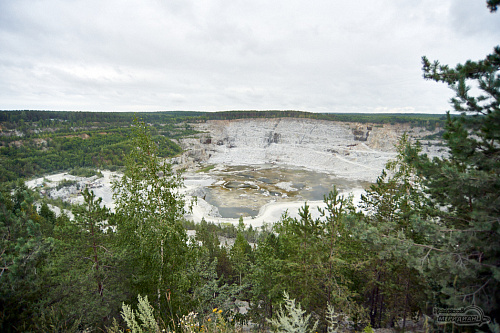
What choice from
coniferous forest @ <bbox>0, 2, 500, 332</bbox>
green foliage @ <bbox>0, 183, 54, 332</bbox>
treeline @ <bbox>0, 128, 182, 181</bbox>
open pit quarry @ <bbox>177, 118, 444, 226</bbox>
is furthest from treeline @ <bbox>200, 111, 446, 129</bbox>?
green foliage @ <bbox>0, 183, 54, 332</bbox>

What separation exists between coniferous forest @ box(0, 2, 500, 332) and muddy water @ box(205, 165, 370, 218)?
999 inches

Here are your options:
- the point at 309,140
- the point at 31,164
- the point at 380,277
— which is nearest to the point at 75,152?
the point at 31,164

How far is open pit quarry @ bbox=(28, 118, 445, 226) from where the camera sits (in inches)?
1372

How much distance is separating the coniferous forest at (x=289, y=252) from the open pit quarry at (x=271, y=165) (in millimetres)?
6576

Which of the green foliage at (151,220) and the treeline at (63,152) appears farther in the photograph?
the treeline at (63,152)

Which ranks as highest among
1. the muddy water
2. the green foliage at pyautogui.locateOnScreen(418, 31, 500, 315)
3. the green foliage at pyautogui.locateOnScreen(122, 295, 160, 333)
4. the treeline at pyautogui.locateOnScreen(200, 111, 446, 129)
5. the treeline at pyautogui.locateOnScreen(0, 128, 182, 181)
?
the treeline at pyautogui.locateOnScreen(200, 111, 446, 129)

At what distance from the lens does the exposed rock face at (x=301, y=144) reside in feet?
211

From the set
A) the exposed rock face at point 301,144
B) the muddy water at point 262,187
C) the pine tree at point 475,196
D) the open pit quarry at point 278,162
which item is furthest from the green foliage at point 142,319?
the exposed rock face at point 301,144

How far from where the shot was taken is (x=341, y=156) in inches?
2709

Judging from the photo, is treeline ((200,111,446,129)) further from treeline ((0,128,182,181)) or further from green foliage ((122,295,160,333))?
green foliage ((122,295,160,333))

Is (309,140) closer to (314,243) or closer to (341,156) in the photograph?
(341,156)

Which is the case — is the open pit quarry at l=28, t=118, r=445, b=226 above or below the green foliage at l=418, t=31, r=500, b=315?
below

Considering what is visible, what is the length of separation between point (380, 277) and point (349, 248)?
1.16m

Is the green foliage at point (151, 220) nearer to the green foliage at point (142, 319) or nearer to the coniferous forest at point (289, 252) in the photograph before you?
the coniferous forest at point (289, 252)
